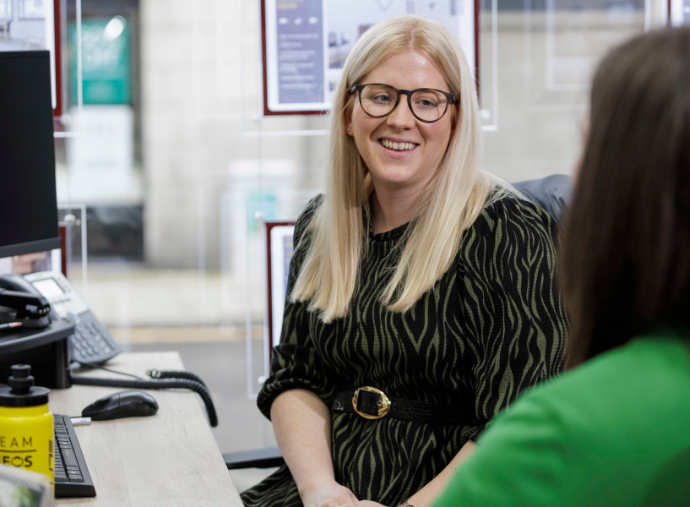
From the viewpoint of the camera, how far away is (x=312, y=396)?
1.44m

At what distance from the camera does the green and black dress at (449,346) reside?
1203 mm

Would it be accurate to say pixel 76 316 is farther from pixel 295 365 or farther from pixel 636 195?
pixel 636 195

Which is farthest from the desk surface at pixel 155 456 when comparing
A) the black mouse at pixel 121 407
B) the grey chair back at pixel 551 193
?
the grey chair back at pixel 551 193

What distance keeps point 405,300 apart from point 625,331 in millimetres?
752

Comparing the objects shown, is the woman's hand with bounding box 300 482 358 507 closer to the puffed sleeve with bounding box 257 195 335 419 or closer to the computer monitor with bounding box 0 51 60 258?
the puffed sleeve with bounding box 257 195 335 419

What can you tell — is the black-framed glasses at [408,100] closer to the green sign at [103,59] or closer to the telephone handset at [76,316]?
the telephone handset at [76,316]

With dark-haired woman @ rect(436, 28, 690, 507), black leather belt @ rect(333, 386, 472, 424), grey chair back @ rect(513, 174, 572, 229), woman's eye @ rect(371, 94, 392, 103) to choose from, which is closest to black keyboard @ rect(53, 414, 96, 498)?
black leather belt @ rect(333, 386, 472, 424)

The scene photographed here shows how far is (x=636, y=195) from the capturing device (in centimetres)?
50

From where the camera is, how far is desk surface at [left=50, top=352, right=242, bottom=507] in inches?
38.3

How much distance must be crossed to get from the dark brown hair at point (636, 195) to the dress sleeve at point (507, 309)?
2.13ft

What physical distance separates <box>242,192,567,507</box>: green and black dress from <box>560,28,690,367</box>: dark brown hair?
2.16 feet

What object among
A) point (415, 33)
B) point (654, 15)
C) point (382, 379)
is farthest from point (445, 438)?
point (654, 15)

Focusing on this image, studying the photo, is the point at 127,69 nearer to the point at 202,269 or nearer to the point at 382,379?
the point at 202,269

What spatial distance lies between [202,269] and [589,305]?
7.80 feet
